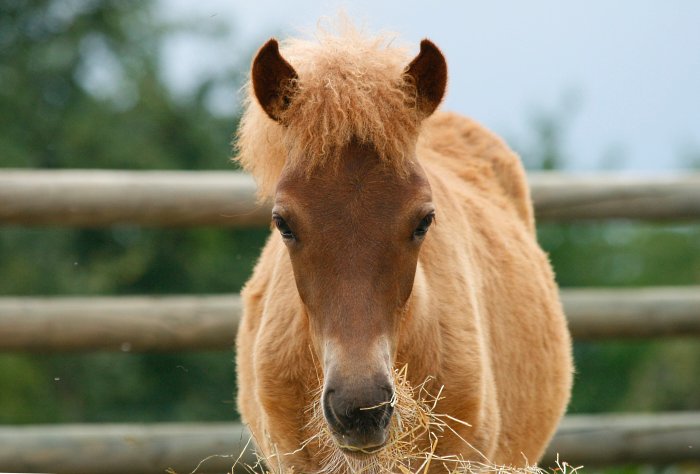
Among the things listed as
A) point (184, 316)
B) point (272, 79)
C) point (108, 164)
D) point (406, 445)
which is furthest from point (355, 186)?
point (108, 164)

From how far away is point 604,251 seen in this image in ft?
88.7

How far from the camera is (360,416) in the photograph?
2.33 meters

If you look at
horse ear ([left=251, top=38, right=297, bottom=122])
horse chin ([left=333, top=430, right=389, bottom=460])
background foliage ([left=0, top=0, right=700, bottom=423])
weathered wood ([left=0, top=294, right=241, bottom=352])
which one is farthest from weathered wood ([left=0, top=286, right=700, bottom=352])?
background foliage ([left=0, top=0, right=700, bottom=423])

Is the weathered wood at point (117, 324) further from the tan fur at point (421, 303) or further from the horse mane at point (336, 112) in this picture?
the horse mane at point (336, 112)

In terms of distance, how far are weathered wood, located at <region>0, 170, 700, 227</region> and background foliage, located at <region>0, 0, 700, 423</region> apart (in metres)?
9.83

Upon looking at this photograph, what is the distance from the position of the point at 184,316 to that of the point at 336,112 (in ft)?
8.28

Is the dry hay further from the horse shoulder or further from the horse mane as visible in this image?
the horse shoulder

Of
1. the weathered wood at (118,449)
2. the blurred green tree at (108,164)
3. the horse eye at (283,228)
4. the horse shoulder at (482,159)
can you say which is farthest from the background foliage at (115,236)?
the horse eye at (283,228)

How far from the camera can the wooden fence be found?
186 inches

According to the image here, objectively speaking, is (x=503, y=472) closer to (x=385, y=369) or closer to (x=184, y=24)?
(x=385, y=369)

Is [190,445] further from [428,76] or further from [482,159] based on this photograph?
[428,76]

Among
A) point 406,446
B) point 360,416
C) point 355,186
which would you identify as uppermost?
point 355,186

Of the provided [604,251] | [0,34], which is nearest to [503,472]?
[0,34]

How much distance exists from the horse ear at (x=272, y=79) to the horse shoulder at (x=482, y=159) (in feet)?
4.44
